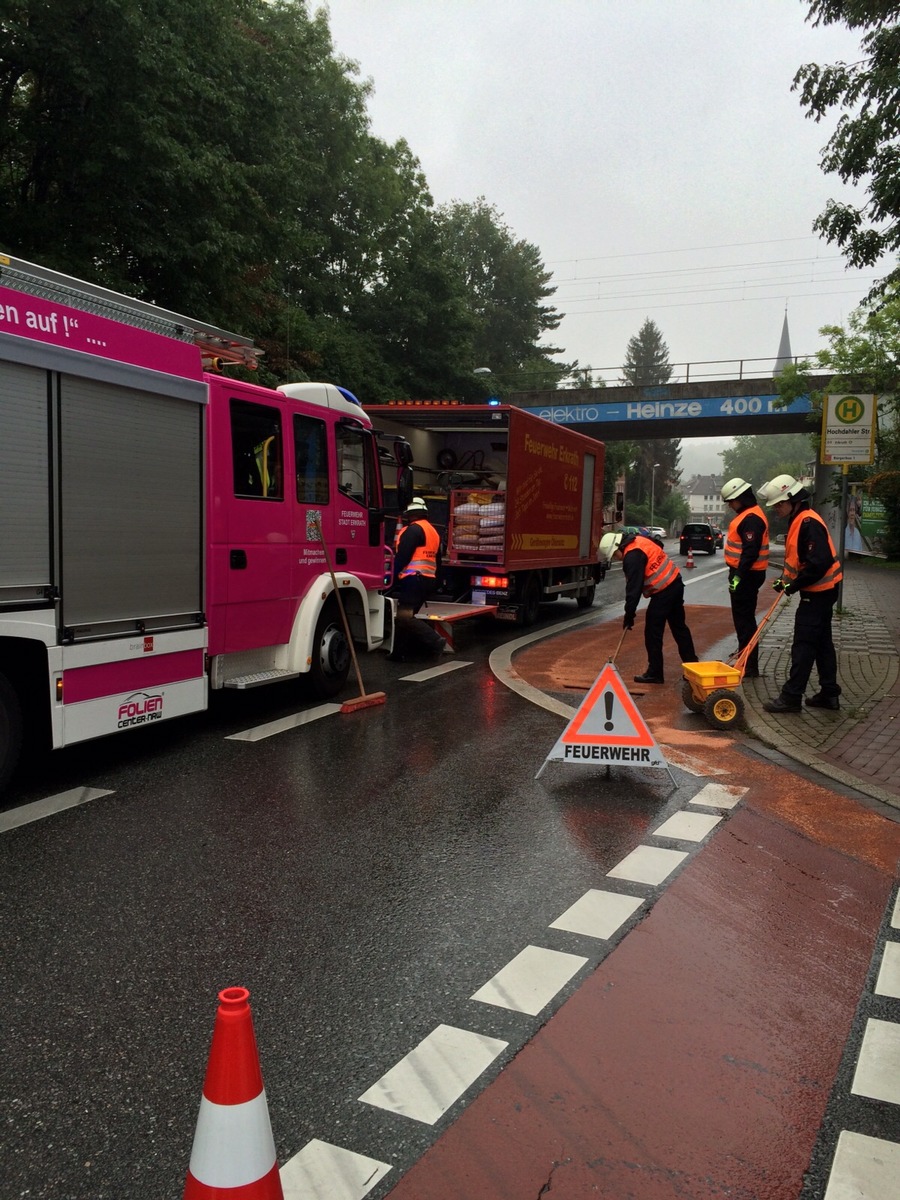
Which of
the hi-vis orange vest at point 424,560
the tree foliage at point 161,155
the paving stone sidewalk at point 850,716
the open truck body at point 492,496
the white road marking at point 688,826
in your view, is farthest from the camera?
the open truck body at point 492,496

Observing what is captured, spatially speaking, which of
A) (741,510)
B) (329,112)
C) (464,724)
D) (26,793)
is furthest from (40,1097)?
(329,112)

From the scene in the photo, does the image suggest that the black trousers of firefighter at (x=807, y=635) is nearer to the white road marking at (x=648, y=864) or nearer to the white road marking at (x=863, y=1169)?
the white road marking at (x=648, y=864)

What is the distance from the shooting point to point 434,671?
10.4m

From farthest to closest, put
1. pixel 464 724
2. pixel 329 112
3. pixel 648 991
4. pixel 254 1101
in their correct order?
pixel 329 112 → pixel 464 724 → pixel 648 991 → pixel 254 1101

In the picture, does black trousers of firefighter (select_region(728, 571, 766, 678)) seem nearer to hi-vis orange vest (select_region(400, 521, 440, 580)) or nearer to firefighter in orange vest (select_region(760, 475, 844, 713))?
firefighter in orange vest (select_region(760, 475, 844, 713))

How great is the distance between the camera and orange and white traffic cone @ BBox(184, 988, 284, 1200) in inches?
71.6

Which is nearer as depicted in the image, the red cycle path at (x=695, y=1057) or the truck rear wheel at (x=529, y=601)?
the red cycle path at (x=695, y=1057)

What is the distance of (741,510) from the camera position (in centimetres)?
977

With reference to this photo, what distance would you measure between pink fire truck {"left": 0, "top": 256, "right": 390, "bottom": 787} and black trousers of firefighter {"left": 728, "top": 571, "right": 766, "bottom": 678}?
4.45 metres

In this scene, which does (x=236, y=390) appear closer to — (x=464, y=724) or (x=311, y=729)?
(x=311, y=729)

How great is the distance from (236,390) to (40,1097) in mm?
5343

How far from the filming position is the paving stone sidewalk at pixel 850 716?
654 centimetres

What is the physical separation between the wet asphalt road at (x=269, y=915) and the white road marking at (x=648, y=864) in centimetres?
15

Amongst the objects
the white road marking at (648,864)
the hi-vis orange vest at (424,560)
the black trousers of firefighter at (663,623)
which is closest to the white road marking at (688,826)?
the white road marking at (648,864)
